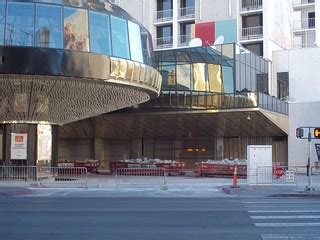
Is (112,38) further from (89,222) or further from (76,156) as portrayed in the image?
(76,156)

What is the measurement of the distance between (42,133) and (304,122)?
22.2 meters

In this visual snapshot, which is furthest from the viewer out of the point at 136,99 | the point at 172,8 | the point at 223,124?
the point at 172,8

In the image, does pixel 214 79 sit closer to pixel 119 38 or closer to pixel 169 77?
pixel 169 77

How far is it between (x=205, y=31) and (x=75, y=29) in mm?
30507

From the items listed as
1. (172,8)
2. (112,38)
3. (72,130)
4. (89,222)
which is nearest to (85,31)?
(112,38)

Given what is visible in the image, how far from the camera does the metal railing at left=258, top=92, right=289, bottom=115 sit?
41531 millimetres

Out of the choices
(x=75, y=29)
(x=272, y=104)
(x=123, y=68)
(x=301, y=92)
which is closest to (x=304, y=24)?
(x=301, y=92)

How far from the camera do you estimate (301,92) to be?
50.4 meters

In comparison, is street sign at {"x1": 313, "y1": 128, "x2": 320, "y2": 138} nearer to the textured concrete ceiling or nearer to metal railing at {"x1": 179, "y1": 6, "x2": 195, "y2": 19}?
the textured concrete ceiling

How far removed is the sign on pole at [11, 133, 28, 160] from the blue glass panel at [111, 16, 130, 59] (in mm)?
8122

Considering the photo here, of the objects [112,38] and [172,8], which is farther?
[172,8]

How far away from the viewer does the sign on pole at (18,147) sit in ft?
111

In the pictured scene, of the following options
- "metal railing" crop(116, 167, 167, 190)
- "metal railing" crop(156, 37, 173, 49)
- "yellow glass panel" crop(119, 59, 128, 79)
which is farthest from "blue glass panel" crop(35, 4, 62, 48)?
"metal railing" crop(156, 37, 173, 49)

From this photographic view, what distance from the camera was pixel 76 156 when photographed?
54.9 metres
